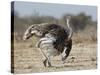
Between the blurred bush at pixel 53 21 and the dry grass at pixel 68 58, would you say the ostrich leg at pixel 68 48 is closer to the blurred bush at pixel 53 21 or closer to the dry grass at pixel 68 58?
the dry grass at pixel 68 58

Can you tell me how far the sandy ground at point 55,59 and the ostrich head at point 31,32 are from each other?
107 millimetres

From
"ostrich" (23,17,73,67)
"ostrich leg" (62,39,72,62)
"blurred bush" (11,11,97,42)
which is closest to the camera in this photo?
"blurred bush" (11,11,97,42)

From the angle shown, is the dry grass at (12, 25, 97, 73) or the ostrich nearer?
the dry grass at (12, 25, 97, 73)

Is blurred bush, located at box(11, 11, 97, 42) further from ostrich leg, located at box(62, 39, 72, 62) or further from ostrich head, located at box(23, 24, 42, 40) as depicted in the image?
ostrich leg, located at box(62, 39, 72, 62)

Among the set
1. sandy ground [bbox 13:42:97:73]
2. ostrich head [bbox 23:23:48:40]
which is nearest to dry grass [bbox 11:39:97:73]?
sandy ground [bbox 13:42:97:73]

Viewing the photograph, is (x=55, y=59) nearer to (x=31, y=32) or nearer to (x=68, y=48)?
(x=68, y=48)

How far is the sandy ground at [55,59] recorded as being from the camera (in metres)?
2.99

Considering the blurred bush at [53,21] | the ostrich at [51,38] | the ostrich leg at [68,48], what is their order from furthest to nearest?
the ostrich leg at [68,48]
the ostrich at [51,38]
the blurred bush at [53,21]

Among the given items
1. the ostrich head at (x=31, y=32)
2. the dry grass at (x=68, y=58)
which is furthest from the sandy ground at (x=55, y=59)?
the ostrich head at (x=31, y=32)

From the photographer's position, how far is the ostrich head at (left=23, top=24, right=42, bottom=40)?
9.98 ft

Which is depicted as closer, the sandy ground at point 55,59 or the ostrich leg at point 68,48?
the sandy ground at point 55,59

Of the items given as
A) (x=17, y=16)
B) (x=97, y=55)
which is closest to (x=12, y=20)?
(x=17, y=16)

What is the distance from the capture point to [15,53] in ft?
9.75

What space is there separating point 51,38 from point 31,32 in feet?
0.99
